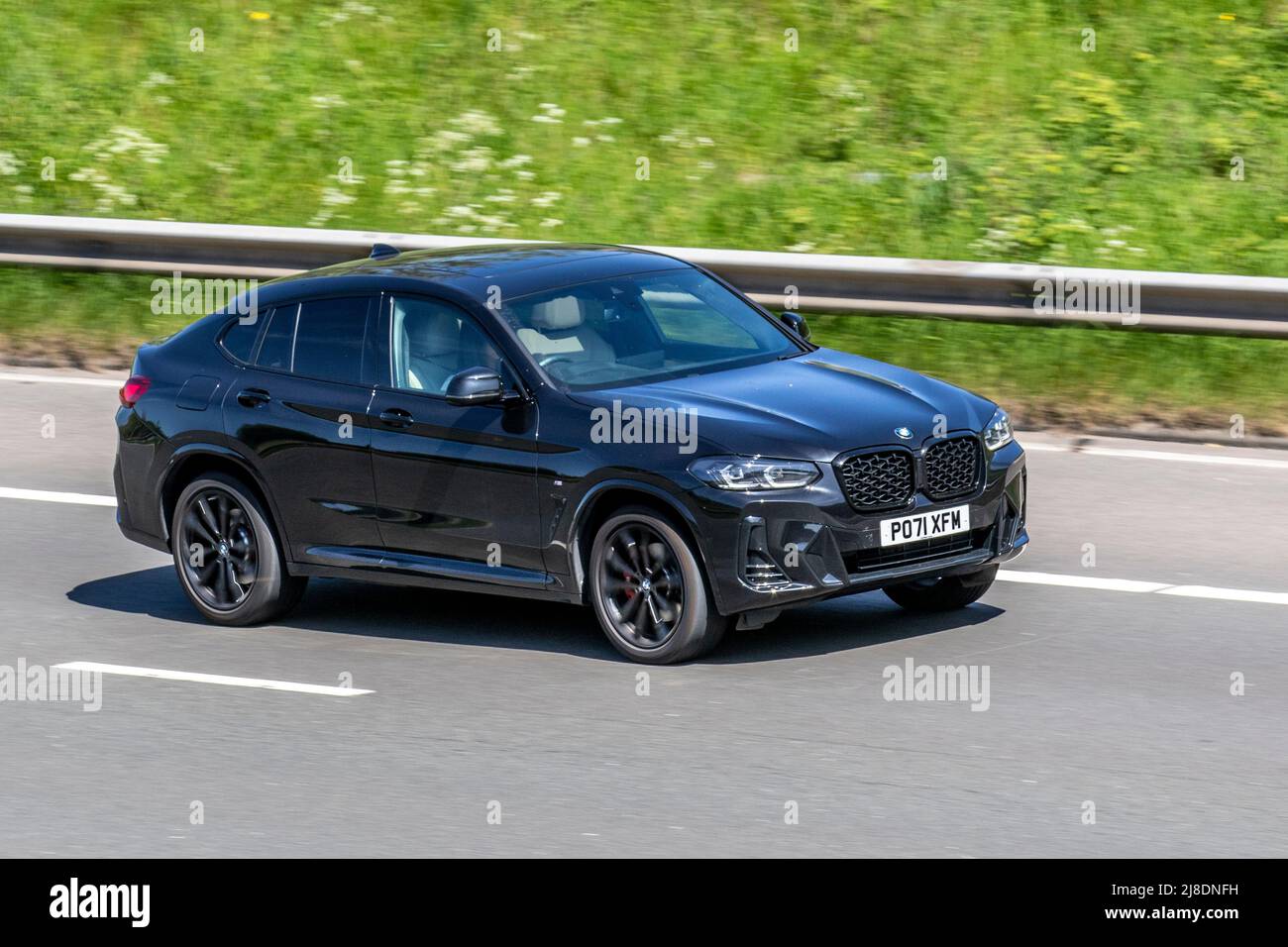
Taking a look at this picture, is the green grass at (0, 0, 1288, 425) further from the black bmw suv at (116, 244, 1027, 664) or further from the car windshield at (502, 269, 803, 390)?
the black bmw suv at (116, 244, 1027, 664)

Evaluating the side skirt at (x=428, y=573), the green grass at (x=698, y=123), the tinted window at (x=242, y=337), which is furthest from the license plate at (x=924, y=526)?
the green grass at (x=698, y=123)

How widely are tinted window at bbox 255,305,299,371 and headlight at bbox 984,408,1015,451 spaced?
3.05 metres

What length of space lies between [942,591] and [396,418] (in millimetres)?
2411

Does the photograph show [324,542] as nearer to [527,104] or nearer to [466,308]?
[466,308]

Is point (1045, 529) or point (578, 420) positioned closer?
point (578, 420)

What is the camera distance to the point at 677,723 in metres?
7.41

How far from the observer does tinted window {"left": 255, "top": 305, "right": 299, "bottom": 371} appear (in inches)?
366

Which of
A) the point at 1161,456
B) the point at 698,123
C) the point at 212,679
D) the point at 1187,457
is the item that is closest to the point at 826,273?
the point at 1161,456

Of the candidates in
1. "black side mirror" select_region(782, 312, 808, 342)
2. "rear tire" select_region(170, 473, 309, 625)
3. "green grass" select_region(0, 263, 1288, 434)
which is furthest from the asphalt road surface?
"green grass" select_region(0, 263, 1288, 434)

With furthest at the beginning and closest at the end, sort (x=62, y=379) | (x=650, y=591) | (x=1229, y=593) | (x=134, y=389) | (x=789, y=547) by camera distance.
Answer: (x=62, y=379), (x=134, y=389), (x=1229, y=593), (x=650, y=591), (x=789, y=547)

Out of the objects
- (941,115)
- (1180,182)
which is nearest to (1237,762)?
(1180,182)

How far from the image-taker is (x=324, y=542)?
9055mm

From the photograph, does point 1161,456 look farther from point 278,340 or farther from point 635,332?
point 278,340

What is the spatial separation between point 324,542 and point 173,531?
917mm
